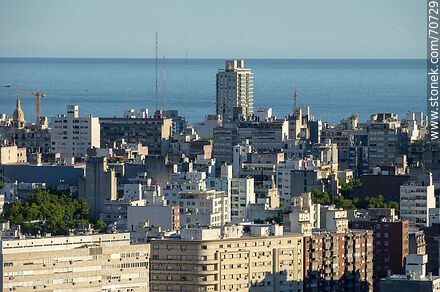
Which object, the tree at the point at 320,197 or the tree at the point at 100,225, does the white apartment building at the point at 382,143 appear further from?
the tree at the point at 100,225

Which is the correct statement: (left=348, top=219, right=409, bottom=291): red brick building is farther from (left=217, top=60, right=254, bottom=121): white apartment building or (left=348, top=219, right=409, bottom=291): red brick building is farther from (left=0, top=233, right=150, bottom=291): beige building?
(left=217, top=60, right=254, bottom=121): white apartment building

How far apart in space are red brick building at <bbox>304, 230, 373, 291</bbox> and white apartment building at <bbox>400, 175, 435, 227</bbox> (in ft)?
32.6

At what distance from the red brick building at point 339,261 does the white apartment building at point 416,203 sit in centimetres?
994

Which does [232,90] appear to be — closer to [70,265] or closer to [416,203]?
[416,203]

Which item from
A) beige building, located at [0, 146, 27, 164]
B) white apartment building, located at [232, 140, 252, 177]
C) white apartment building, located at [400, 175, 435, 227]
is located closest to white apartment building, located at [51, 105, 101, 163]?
beige building, located at [0, 146, 27, 164]

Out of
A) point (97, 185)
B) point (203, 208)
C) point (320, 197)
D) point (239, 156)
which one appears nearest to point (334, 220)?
point (203, 208)

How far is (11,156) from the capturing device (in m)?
100

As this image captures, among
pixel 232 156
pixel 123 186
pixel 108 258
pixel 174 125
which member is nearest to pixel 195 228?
pixel 108 258

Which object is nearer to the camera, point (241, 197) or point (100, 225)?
point (100, 225)

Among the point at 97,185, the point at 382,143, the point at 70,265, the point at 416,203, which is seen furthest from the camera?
the point at 382,143

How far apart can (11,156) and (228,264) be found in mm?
37150

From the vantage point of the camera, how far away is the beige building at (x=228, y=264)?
63.8 m

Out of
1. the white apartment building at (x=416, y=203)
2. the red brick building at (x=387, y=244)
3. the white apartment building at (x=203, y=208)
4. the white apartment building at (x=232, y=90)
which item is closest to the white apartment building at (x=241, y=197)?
the white apartment building at (x=203, y=208)

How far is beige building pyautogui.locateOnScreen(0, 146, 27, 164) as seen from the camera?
99.4m
